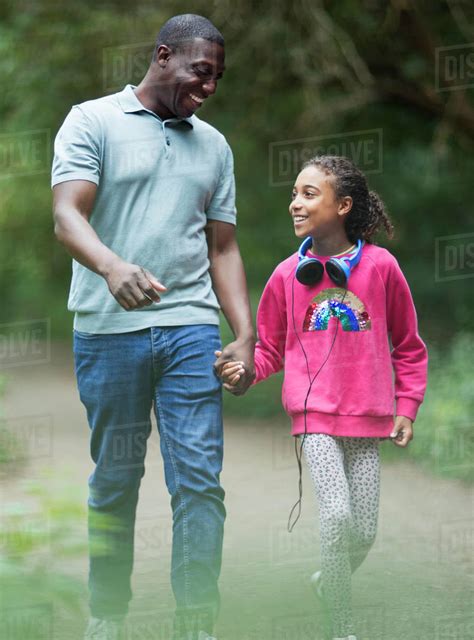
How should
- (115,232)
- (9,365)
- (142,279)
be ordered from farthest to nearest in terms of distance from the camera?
(9,365)
(115,232)
(142,279)

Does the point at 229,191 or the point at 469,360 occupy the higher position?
the point at 229,191

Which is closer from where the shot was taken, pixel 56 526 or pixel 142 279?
pixel 56 526

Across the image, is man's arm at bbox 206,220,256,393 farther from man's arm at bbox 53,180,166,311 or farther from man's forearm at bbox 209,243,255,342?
man's arm at bbox 53,180,166,311

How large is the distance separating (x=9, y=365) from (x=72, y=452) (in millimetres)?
2206

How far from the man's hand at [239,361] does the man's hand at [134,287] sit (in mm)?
459

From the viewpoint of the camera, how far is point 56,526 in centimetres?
186

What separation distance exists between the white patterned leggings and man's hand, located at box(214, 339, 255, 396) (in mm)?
249

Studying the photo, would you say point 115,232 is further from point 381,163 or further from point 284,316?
point 381,163

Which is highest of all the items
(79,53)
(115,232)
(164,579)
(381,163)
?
(79,53)

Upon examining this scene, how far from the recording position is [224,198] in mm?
3758

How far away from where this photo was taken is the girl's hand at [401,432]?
12.0 feet

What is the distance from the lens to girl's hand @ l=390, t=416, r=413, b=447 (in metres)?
3.67

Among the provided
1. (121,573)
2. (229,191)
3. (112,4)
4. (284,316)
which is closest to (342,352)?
(284,316)

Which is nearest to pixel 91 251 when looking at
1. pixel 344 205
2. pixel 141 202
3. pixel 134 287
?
pixel 134 287
